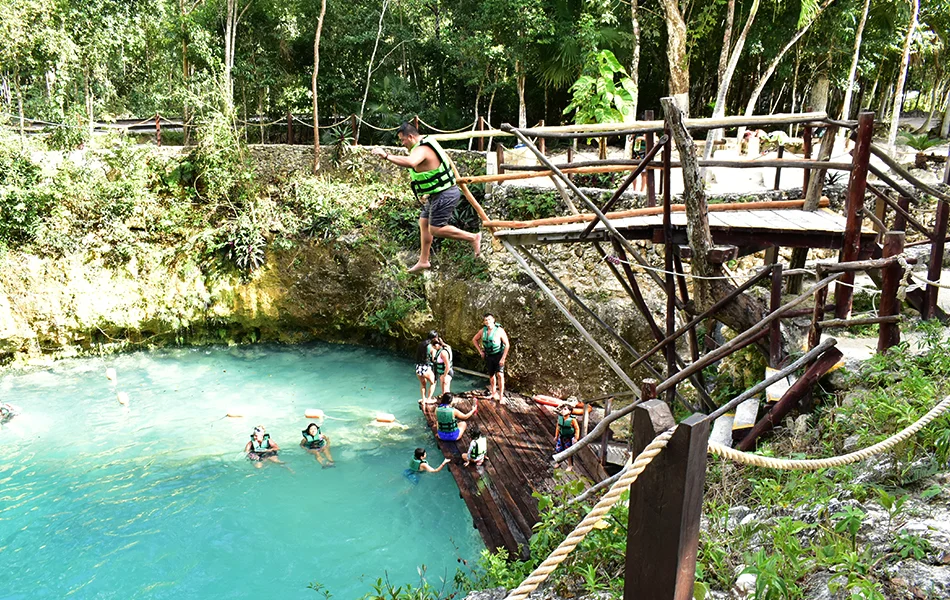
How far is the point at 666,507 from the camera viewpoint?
2004mm

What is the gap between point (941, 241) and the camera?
5.14 meters

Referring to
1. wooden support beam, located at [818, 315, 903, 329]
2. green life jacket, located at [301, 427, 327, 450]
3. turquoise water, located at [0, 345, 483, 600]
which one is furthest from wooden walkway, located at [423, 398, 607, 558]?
wooden support beam, located at [818, 315, 903, 329]

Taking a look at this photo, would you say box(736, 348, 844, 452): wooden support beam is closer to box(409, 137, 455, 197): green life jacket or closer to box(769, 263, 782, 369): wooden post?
box(769, 263, 782, 369): wooden post

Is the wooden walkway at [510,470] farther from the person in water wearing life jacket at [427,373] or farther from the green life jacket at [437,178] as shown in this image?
the green life jacket at [437,178]

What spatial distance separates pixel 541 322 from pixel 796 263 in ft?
14.7

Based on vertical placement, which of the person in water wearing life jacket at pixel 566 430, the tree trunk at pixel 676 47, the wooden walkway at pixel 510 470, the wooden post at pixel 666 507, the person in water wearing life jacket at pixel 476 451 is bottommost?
the wooden walkway at pixel 510 470

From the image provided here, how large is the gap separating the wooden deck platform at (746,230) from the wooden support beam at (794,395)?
→ 0.97 metres

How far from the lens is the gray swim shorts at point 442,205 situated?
5.93 m

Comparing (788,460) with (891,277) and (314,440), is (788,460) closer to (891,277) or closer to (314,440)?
(891,277)

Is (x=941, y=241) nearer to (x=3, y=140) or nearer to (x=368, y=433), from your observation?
(x=368, y=433)

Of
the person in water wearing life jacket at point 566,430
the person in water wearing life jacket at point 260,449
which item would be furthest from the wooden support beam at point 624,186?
the person in water wearing life jacket at point 260,449

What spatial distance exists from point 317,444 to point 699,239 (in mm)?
6355

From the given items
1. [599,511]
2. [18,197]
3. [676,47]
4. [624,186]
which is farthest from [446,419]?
[18,197]

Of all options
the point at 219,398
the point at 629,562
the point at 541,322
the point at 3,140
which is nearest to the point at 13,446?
the point at 219,398
